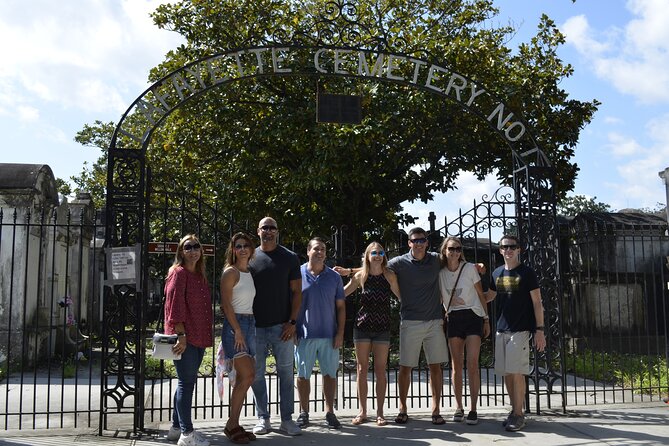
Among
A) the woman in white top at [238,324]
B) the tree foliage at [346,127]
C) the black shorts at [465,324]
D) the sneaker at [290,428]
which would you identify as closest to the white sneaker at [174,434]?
the woman in white top at [238,324]

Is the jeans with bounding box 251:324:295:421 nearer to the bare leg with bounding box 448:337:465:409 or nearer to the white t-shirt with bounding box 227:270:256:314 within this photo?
the white t-shirt with bounding box 227:270:256:314

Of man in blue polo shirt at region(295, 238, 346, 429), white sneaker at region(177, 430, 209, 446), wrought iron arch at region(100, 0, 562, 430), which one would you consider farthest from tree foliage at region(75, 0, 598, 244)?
white sneaker at region(177, 430, 209, 446)

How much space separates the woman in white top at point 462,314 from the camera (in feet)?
22.3

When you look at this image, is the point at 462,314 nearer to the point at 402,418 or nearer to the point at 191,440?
the point at 402,418

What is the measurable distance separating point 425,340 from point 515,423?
1196 mm

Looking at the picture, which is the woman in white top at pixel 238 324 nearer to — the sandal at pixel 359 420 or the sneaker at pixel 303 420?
the sneaker at pixel 303 420

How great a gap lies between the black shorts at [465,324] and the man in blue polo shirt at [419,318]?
15cm

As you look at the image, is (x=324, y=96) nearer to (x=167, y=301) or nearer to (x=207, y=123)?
(x=167, y=301)

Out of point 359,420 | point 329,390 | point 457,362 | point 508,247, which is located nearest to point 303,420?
point 329,390

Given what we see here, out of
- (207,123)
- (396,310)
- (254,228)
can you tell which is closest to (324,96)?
(207,123)

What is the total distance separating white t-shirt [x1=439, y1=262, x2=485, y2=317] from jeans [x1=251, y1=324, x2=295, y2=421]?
172cm

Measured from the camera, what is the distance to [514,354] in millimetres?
6719

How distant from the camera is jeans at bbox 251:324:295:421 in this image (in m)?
6.38

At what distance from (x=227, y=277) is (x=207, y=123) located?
975cm
